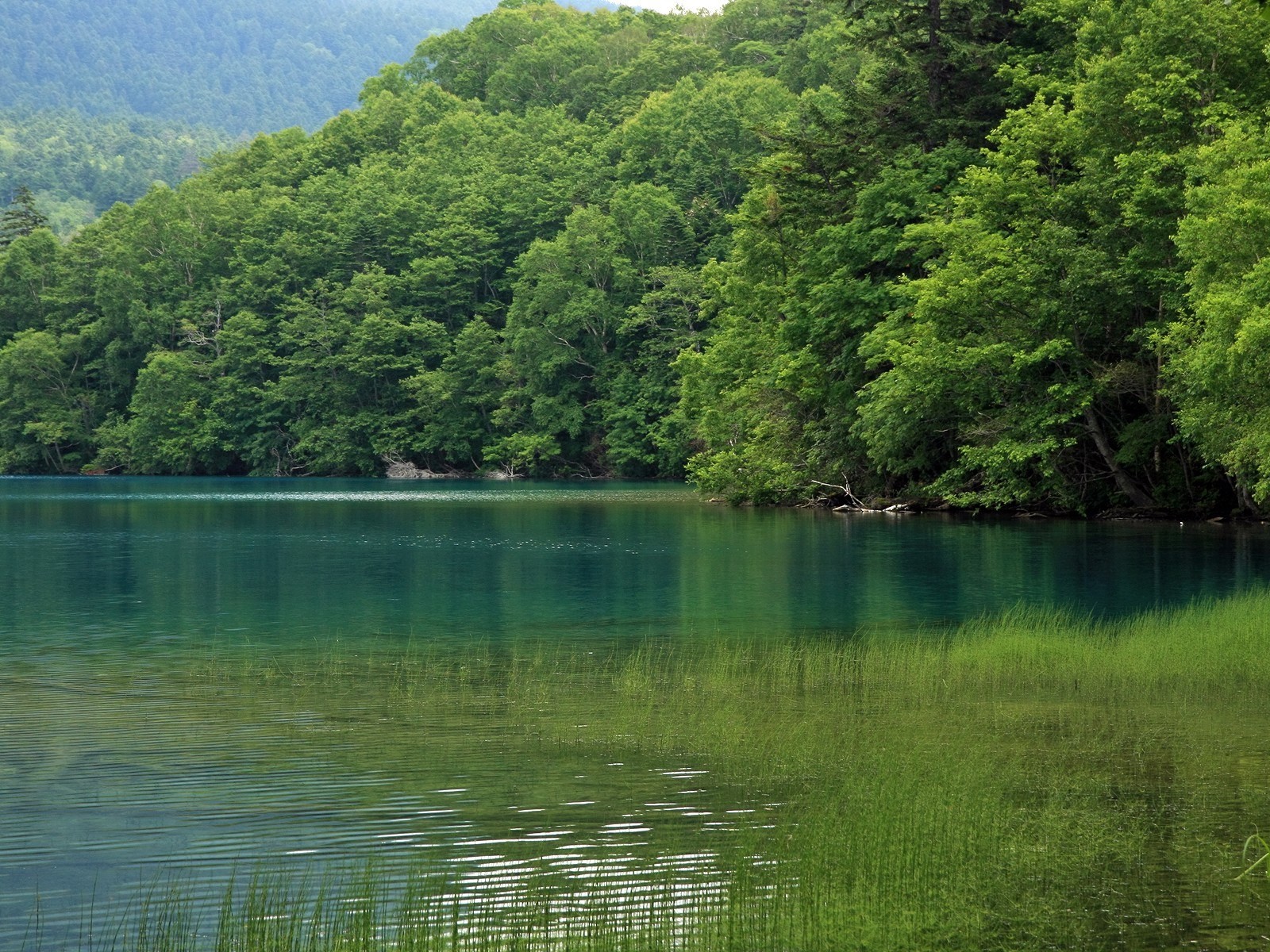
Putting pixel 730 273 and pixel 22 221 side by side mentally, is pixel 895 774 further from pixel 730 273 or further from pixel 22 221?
pixel 22 221

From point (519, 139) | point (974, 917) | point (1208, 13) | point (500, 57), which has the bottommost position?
point (974, 917)

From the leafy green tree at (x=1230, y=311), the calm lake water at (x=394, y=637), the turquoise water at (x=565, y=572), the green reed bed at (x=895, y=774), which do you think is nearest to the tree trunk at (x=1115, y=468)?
the calm lake water at (x=394, y=637)

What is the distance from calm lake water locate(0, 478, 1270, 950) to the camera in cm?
969

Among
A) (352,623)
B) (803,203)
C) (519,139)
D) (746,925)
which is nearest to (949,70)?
(803,203)

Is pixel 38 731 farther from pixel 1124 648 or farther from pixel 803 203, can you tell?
pixel 803 203

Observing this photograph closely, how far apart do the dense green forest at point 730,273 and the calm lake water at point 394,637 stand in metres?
3.78

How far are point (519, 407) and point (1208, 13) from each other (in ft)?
211

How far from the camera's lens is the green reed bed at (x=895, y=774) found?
800 centimetres

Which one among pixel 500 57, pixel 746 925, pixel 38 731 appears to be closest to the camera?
pixel 746 925

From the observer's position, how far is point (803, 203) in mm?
53625

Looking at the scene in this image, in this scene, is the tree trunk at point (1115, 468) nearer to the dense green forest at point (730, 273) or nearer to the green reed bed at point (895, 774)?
the dense green forest at point (730, 273)

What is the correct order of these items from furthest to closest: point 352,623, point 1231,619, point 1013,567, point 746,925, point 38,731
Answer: point 1013,567 < point 352,623 < point 1231,619 < point 38,731 < point 746,925

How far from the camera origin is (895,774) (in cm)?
1158

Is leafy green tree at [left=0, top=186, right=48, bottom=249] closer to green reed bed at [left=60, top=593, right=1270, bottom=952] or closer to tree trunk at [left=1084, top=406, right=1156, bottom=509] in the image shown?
tree trunk at [left=1084, top=406, right=1156, bottom=509]
